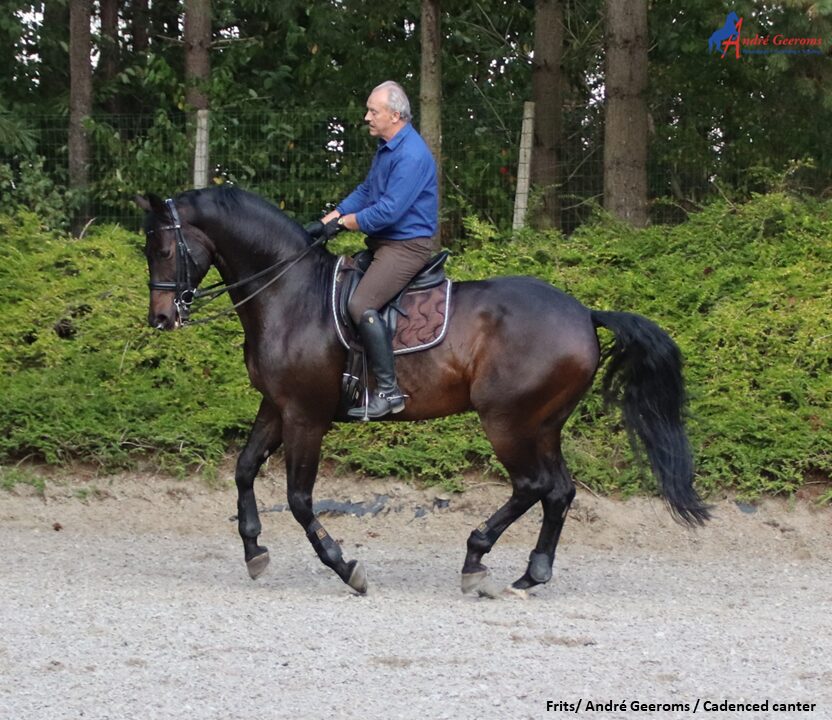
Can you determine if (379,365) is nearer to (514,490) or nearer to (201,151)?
(514,490)

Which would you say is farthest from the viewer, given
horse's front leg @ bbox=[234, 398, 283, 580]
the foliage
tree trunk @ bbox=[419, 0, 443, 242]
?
the foliage

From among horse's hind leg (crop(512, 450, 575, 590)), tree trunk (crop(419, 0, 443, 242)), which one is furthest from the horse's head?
tree trunk (crop(419, 0, 443, 242))

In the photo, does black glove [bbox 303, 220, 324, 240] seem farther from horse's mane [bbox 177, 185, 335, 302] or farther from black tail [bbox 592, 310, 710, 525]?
black tail [bbox 592, 310, 710, 525]

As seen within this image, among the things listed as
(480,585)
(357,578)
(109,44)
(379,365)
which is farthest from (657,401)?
(109,44)

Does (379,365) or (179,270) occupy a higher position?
(179,270)

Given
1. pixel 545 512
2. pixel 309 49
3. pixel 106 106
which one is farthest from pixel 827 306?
pixel 106 106

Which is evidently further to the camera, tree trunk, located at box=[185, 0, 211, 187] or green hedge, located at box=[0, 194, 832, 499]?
tree trunk, located at box=[185, 0, 211, 187]

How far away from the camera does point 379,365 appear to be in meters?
7.92

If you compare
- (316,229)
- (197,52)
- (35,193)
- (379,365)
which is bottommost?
(379,365)

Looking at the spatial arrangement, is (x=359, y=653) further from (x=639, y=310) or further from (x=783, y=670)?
(x=639, y=310)

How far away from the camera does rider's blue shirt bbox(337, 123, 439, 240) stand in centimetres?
782

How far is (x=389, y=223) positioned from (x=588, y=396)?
159 inches

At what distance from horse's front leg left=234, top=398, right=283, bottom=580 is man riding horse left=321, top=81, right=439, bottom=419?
1.90 ft

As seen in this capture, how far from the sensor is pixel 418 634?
6.91 meters
